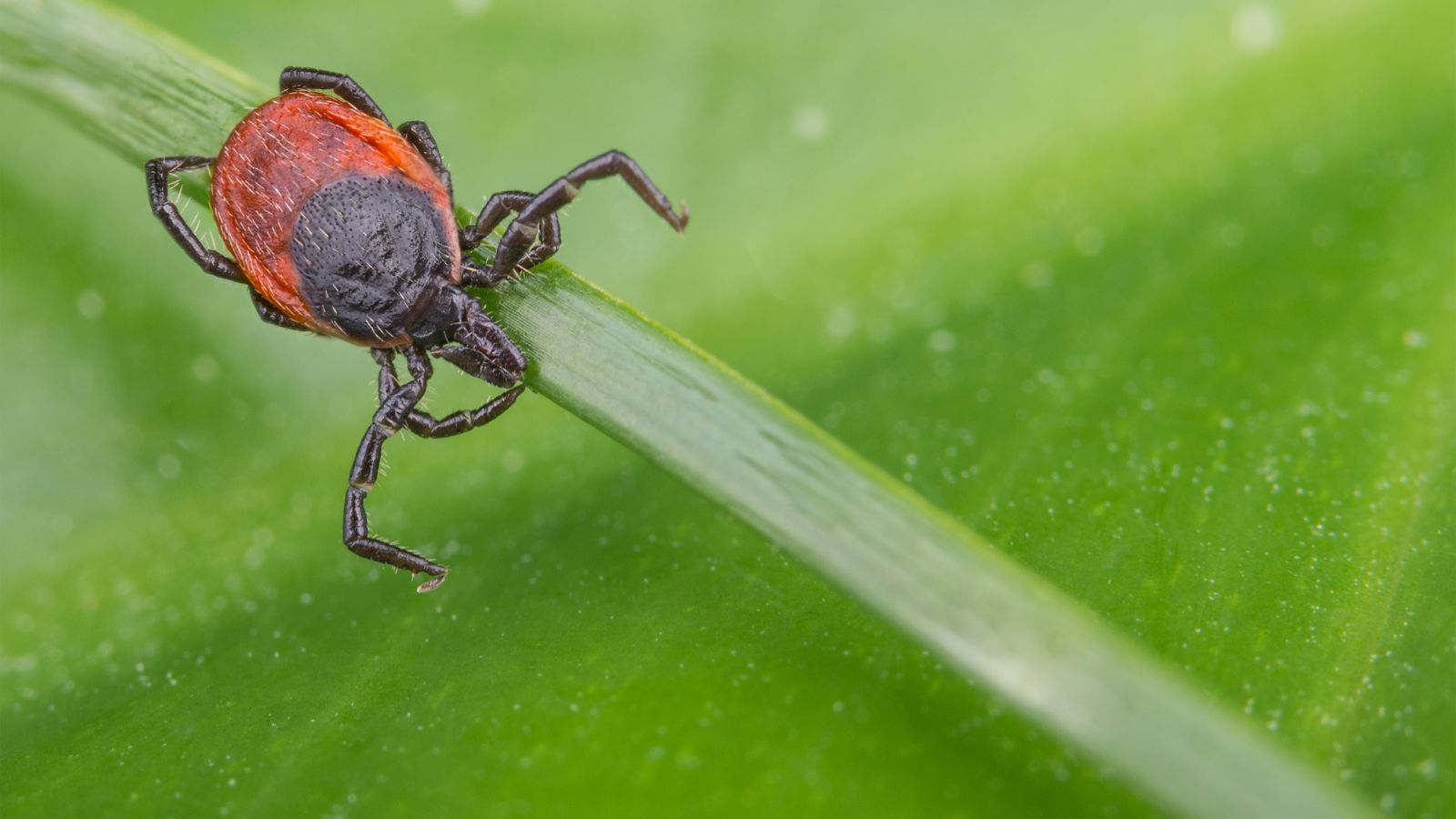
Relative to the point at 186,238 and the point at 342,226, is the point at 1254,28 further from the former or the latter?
the point at 186,238

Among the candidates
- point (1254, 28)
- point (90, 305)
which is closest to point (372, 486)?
point (90, 305)

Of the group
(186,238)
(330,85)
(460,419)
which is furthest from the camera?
(330,85)

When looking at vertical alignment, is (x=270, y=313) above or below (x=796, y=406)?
above

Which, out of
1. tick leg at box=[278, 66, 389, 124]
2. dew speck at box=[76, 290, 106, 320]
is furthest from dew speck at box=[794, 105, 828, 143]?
dew speck at box=[76, 290, 106, 320]

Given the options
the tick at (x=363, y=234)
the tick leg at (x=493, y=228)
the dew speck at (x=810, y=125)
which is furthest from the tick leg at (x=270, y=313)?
the dew speck at (x=810, y=125)

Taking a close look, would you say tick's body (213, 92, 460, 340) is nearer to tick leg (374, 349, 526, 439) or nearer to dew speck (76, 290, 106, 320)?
tick leg (374, 349, 526, 439)

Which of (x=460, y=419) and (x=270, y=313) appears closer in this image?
(x=460, y=419)
